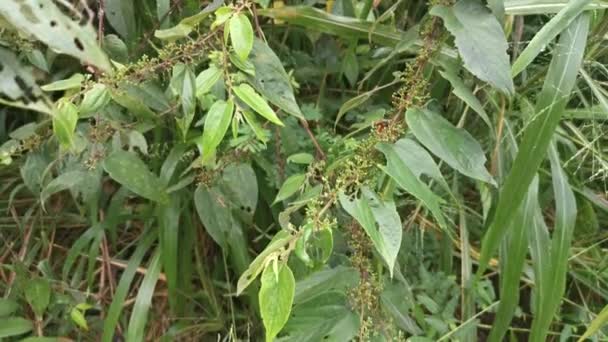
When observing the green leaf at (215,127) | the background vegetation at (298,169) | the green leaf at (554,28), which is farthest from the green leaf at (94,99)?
the green leaf at (554,28)

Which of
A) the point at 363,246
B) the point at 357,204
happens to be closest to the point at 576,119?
the point at 363,246

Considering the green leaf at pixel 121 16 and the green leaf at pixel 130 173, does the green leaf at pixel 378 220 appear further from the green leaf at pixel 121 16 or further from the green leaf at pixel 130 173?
the green leaf at pixel 121 16

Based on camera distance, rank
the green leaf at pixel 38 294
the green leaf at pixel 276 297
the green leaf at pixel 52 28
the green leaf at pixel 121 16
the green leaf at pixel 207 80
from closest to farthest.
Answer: the green leaf at pixel 52 28, the green leaf at pixel 276 297, the green leaf at pixel 207 80, the green leaf at pixel 121 16, the green leaf at pixel 38 294

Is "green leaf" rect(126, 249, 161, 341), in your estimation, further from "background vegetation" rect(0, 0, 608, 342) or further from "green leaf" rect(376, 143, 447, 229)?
"green leaf" rect(376, 143, 447, 229)

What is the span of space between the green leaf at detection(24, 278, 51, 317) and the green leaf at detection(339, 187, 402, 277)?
0.58 meters

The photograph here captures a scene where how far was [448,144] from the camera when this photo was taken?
620 mm

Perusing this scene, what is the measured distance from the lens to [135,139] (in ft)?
2.66

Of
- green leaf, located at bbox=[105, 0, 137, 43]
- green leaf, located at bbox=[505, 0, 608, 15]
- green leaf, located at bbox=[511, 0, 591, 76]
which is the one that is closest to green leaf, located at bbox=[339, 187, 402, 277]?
green leaf, located at bbox=[511, 0, 591, 76]

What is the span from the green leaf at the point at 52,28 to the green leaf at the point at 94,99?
22cm

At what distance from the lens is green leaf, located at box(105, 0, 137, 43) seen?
86cm

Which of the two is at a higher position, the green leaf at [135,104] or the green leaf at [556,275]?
the green leaf at [135,104]

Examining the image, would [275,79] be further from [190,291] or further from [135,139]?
[190,291]

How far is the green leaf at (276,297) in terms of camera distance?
1.68 ft

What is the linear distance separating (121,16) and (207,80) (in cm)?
31
